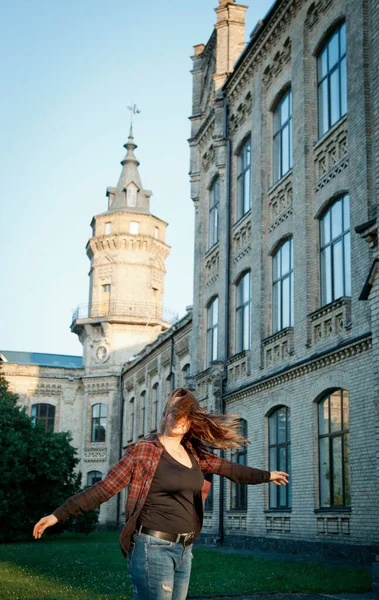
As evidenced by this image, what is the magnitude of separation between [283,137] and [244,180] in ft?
11.4

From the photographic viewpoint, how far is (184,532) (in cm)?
483

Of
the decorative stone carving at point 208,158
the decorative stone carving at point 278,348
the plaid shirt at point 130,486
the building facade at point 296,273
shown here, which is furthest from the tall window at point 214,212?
the plaid shirt at point 130,486

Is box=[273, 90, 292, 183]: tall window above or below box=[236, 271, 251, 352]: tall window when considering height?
above

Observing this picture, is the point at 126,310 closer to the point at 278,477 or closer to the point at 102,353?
the point at 102,353

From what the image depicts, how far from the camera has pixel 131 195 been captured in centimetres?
5338

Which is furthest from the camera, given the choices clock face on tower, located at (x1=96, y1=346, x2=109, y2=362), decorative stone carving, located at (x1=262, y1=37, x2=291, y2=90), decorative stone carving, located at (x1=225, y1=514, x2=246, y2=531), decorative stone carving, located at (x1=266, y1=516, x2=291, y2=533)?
clock face on tower, located at (x1=96, y1=346, x2=109, y2=362)

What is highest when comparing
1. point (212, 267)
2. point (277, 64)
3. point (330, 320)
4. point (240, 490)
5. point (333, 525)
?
point (277, 64)

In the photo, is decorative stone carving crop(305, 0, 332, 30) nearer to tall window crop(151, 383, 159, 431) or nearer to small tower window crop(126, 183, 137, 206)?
tall window crop(151, 383, 159, 431)

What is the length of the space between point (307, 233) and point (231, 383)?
706 cm

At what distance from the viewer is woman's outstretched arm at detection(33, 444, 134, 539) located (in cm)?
469

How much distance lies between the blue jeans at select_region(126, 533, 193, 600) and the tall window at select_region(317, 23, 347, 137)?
14.8 metres

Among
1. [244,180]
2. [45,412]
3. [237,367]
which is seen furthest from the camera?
[45,412]

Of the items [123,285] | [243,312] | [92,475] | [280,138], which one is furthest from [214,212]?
[92,475]

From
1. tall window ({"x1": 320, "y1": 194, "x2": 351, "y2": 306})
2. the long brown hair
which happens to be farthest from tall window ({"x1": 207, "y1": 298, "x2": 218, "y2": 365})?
the long brown hair
